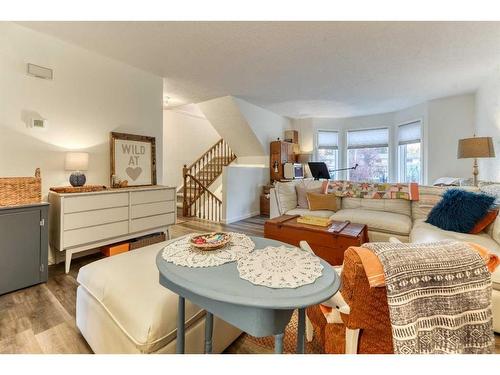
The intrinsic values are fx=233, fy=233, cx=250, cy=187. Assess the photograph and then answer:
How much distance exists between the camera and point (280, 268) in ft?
3.05

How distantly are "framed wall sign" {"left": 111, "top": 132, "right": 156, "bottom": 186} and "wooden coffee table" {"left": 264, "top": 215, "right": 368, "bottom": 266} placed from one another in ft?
6.63

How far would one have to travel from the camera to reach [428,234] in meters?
2.29

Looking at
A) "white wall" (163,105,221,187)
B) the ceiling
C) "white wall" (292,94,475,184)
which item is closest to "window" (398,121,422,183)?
"white wall" (292,94,475,184)

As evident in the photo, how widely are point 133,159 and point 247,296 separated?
3.22 metres

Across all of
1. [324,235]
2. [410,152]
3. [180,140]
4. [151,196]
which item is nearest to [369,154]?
[410,152]

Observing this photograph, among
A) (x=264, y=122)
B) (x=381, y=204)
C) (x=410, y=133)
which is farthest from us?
(x=264, y=122)

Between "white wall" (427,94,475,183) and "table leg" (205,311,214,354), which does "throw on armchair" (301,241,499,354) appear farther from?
"white wall" (427,94,475,183)

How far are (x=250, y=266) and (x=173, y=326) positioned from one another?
0.49 m

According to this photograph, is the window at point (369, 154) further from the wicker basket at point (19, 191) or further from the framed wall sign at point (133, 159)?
the wicker basket at point (19, 191)

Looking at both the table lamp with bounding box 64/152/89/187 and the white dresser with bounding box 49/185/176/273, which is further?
the table lamp with bounding box 64/152/89/187

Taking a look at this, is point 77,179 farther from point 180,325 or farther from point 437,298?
point 437,298

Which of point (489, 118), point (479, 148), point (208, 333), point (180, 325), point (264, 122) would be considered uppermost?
point (264, 122)

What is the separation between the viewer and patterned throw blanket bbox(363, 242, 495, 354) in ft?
2.53

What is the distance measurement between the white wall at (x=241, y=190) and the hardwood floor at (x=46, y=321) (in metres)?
2.79
